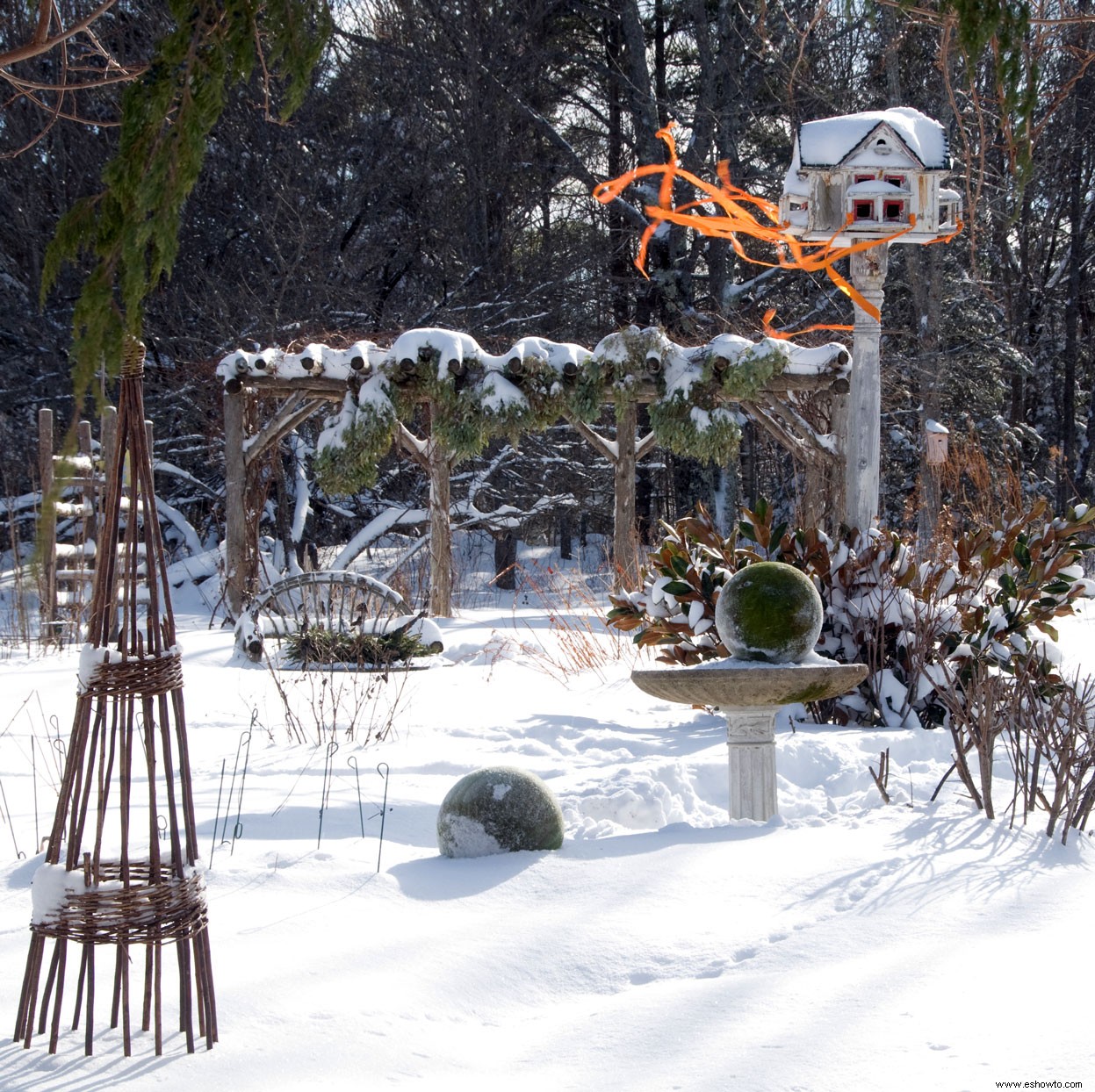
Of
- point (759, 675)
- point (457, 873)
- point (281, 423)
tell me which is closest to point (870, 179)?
point (759, 675)

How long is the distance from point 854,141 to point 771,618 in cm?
320

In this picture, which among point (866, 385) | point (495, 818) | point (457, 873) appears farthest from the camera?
point (866, 385)

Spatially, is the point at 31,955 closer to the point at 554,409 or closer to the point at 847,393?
the point at 554,409

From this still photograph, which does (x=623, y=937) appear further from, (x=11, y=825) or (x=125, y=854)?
(x=11, y=825)

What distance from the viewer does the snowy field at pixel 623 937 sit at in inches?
88.4

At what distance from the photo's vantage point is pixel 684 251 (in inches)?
653

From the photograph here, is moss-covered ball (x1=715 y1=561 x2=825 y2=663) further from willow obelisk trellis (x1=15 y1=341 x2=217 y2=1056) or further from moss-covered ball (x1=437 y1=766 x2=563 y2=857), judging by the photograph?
willow obelisk trellis (x1=15 y1=341 x2=217 y2=1056)

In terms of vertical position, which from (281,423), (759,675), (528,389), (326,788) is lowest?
(326,788)

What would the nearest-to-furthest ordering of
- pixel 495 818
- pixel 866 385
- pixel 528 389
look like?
pixel 495 818
pixel 866 385
pixel 528 389

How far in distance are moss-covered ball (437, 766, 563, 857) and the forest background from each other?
34.4 ft

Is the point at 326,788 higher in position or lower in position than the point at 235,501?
lower

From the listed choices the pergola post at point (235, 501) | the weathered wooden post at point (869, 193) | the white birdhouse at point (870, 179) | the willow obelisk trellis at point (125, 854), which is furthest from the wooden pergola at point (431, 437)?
the willow obelisk trellis at point (125, 854)

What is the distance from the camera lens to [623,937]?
2.91m

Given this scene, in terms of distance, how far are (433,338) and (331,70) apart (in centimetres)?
824
